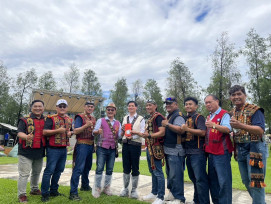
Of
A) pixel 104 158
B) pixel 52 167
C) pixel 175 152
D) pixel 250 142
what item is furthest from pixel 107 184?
pixel 250 142

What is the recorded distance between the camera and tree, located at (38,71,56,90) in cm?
3612

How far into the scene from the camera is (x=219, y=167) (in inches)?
134

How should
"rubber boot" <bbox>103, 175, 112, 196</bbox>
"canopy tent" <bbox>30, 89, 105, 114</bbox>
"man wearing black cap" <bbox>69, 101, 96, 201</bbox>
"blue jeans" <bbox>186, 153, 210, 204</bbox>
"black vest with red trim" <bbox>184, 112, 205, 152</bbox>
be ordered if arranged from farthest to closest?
"canopy tent" <bbox>30, 89, 105, 114</bbox> → "rubber boot" <bbox>103, 175, 112, 196</bbox> → "man wearing black cap" <bbox>69, 101, 96, 201</bbox> → "black vest with red trim" <bbox>184, 112, 205, 152</bbox> → "blue jeans" <bbox>186, 153, 210, 204</bbox>

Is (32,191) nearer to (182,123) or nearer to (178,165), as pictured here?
(178,165)

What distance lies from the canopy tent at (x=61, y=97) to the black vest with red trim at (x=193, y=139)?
42.3ft

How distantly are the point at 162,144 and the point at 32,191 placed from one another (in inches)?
120

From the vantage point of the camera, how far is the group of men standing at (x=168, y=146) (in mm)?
3223

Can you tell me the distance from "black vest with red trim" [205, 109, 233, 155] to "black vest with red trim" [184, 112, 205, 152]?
180 mm

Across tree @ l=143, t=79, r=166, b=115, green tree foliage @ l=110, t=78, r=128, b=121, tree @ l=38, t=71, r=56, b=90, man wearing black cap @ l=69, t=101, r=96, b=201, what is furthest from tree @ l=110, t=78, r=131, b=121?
man wearing black cap @ l=69, t=101, r=96, b=201

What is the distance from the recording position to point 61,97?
16.0m

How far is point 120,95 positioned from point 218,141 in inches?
1431

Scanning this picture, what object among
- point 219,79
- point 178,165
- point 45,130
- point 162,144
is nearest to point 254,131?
point 178,165

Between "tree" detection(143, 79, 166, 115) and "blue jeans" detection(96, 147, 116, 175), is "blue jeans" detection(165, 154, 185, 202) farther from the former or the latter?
"tree" detection(143, 79, 166, 115)

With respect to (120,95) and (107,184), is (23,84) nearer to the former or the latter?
(120,95)
